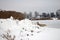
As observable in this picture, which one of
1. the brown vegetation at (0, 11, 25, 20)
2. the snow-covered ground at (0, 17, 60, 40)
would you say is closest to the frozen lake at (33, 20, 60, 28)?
the snow-covered ground at (0, 17, 60, 40)

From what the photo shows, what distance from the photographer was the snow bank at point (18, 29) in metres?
1.57

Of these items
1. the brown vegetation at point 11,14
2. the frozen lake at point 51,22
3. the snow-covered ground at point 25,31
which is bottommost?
the snow-covered ground at point 25,31

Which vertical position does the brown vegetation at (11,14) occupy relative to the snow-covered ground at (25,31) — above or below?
above

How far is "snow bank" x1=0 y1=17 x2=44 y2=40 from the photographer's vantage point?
1569 mm

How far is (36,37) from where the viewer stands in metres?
1.57

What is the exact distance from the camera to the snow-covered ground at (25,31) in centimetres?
157

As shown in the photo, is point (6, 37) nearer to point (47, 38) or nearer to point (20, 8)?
point (20, 8)

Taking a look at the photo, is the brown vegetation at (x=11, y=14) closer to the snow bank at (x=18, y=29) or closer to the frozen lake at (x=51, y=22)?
the snow bank at (x=18, y=29)

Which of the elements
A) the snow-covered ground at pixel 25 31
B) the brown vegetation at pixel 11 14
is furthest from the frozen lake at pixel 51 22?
the brown vegetation at pixel 11 14

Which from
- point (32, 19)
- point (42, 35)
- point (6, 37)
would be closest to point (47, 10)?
point (32, 19)

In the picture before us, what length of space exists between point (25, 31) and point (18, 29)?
0.10 metres

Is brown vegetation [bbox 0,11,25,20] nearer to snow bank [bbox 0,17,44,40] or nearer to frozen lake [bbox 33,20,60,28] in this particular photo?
snow bank [bbox 0,17,44,40]

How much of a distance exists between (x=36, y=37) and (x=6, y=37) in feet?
1.32

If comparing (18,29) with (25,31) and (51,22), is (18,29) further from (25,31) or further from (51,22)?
(51,22)
